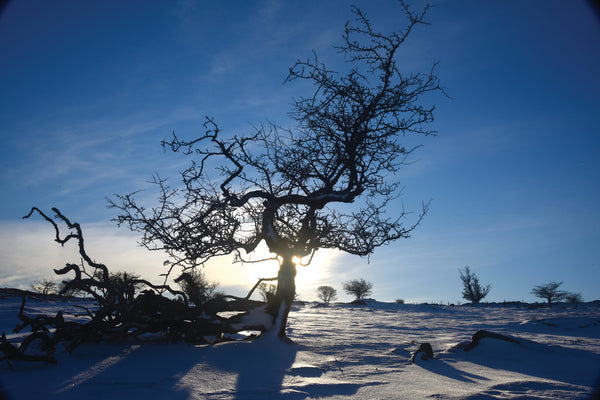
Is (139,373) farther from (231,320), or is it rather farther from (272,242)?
(272,242)

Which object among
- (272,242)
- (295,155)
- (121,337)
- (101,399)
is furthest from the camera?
(295,155)

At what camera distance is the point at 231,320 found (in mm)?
4793

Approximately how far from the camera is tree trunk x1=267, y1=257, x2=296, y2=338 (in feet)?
16.7

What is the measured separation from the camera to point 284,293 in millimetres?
5293

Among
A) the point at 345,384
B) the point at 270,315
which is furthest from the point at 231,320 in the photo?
the point at 345,384

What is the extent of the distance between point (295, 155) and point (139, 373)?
371 centimetres

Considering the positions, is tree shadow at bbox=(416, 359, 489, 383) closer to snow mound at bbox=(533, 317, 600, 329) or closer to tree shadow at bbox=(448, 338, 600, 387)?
tree shadow at bbox=(448, 338, 600, 387)

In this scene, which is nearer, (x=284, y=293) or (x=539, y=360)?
(x=539, y=360)

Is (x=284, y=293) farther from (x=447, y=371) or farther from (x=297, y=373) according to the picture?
(x=447, y=371)

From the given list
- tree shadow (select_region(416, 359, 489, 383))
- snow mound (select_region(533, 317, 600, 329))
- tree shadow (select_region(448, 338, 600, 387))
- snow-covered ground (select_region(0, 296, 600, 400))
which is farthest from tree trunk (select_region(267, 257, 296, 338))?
snow mound (select_region(533, 317, 600, 329))

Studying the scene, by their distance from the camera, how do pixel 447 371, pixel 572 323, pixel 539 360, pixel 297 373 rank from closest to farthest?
Result: pixel 297 373, pixel 447 371, pixel 539 360, pixel 572 323

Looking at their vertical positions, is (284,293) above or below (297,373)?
above

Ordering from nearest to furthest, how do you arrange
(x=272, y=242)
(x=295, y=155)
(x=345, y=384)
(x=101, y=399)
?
(x=101, y=399) < (x=345, y=384) < (x=272, y=242) < (x=295, y=155)

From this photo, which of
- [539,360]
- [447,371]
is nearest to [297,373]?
[447,371]
